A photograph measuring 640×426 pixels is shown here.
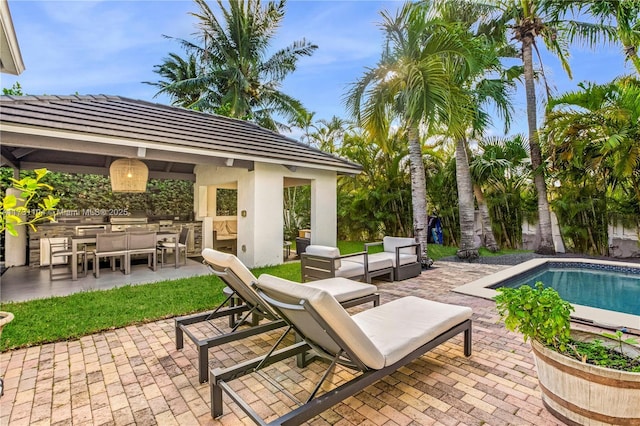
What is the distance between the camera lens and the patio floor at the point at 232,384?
8.43 ft

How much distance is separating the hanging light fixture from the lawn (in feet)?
7.73

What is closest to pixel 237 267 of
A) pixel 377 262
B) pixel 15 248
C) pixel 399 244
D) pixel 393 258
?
pixel 377 262

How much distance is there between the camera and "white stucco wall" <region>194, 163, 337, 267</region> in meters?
8.71

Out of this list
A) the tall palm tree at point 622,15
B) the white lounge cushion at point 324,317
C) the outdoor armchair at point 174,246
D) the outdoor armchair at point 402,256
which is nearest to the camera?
the white lounge cushion at point 324,317

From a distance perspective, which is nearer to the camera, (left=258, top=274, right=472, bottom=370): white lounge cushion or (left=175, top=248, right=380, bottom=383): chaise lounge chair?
(left=258, top=274, right=472, bottom=370): white lounge cushion

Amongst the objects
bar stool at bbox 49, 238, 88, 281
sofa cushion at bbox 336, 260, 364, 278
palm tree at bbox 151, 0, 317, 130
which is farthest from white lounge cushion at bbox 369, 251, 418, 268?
palm tree at bbox 151, 0, 317, 130

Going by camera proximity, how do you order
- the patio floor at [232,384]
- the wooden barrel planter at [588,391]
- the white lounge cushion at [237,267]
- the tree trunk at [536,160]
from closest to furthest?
the wooden barrel planter at [588,391], the patio floor at [232,384], the white lounge cushion at [237,267], the tree trunk at [536,160]

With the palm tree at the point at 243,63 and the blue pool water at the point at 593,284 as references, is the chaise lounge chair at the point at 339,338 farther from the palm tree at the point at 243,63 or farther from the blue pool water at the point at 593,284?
the palm tree at the point at 243,63

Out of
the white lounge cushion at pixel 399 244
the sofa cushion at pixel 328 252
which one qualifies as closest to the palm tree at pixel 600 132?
the white lounge cushion at pixel 399 244

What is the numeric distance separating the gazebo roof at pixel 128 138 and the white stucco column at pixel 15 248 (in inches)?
70.2

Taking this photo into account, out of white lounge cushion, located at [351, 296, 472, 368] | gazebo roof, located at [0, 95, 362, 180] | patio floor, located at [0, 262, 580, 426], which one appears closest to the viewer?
patio floor, located at [0, 262, 580, 426]

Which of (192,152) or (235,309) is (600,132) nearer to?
(235,309)

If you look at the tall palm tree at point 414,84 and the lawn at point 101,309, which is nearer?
the lawn at point 101,309

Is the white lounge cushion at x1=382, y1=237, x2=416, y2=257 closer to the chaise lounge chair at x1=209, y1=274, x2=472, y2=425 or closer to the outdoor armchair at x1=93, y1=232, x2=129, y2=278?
the chaise lounge chair at x1=209, y1=274, x2=472, y2=425
